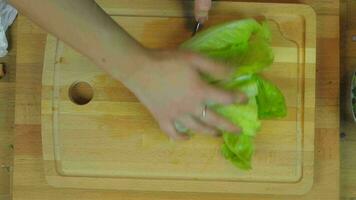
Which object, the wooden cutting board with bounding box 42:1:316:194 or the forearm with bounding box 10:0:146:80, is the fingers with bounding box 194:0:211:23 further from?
the forearm with bounding box 10:0:146:80

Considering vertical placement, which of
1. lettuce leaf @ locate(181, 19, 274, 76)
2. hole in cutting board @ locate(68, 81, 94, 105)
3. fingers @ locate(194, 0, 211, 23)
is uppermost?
fingers @ locate(194, 0, 211, 23)

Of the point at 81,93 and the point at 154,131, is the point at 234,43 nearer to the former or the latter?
the point at 154,131

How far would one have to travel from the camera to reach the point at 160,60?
3.23 ft

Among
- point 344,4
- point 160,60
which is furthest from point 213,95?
point 344,4

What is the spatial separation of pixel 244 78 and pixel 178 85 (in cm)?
19

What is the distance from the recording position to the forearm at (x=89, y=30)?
88 centimetres

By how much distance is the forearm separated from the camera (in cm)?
88

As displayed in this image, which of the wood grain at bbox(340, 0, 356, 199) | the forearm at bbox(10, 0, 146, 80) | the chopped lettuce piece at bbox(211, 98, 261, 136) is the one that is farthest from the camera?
the wood grain at bbox(340, 0, 356, 199)

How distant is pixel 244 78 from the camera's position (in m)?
1.11

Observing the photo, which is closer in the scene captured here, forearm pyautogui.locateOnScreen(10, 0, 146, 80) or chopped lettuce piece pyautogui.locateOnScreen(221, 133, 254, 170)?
forearm pyautogui.locateOnScreen(10, 0, 146, 80)

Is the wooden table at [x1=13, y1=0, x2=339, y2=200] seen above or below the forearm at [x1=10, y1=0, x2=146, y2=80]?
below

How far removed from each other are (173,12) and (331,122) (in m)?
0.48

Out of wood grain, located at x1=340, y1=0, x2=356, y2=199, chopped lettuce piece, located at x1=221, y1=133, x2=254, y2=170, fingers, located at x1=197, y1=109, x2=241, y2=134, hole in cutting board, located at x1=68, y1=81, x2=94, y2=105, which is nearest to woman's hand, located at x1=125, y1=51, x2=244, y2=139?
fingers, located at x1=197, y1=109, x2=241, y2=134

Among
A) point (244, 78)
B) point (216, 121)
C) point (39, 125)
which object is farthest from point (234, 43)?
point (39, 125)
